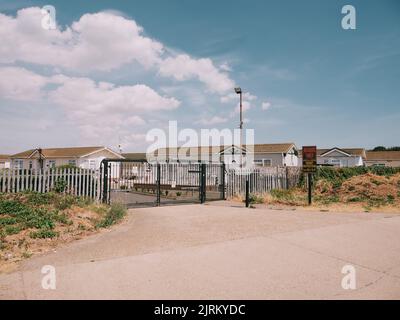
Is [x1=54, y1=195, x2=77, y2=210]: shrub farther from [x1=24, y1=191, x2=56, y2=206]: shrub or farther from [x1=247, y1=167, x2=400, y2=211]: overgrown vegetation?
[x1=247, y1=167, x2=400, y2=211]: overgrown vegetation

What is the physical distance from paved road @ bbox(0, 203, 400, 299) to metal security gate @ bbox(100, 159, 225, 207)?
14.7ft

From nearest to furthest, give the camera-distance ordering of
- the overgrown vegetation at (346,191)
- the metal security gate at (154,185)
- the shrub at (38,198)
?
the shrub at (38,198) → the metal security gate at (154,185) → the overgrown vegetation at (346,191)

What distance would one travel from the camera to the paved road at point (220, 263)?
4445mm

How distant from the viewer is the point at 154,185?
19.4 meters

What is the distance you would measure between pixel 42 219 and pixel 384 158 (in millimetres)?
60607

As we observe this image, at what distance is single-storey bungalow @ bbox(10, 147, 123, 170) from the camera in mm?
44781

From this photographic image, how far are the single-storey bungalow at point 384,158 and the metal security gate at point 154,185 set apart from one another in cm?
4519

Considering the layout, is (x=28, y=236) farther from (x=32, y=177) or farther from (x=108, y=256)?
(x=32, y=177)

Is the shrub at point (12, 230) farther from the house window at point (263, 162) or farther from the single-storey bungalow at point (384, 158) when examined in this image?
the single-storey bungalow at point (384, 158)

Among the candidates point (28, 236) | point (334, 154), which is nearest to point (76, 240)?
point (28, 236)

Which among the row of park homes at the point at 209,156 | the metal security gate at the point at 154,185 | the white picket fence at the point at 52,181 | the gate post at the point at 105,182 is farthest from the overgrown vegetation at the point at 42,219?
the row of park homes at the point at 209,156

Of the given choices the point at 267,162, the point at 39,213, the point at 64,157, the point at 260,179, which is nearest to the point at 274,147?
the point at 267,162

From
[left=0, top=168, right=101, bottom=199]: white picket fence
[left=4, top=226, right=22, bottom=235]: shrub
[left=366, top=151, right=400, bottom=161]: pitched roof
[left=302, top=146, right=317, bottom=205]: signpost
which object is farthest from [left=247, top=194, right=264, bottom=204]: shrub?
[left=366, top=151, right=400, bottom=161]: pitched roof
